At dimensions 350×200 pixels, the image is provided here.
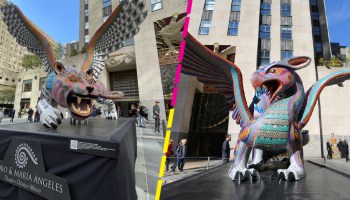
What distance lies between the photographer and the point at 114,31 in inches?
154

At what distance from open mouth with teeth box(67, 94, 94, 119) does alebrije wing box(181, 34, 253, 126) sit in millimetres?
1123

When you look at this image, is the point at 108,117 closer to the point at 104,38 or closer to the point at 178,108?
the point at 104,38

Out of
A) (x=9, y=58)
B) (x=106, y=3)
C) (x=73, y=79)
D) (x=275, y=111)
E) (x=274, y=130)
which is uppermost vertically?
(x=106, y=3)

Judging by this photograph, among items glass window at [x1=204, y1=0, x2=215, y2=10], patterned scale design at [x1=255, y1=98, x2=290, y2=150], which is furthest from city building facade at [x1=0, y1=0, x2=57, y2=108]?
patterned scale design at [x1=255, y1=98, x2=290, y2=150]

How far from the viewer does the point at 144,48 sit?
173 inches


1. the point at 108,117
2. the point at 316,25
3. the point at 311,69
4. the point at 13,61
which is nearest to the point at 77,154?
the point at 108,117

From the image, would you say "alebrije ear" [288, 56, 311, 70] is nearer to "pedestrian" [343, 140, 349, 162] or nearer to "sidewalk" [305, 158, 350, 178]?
"sidewalk" [305, 158, 350, 178]

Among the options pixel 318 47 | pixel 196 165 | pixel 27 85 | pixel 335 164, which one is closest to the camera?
pixel 196 165

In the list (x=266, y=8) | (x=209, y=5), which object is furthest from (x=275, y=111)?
(x=266, y=8)

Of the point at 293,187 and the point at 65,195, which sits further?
the point at 293,187

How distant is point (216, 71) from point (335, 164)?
2.29m

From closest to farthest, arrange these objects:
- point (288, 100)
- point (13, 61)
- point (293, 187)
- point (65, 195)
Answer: point (65, 195) < point (293, 187) < point (288, 100) < point (13, 61)

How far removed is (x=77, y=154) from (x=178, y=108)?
1.34m

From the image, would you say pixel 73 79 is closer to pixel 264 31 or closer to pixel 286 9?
pixel 264 31
